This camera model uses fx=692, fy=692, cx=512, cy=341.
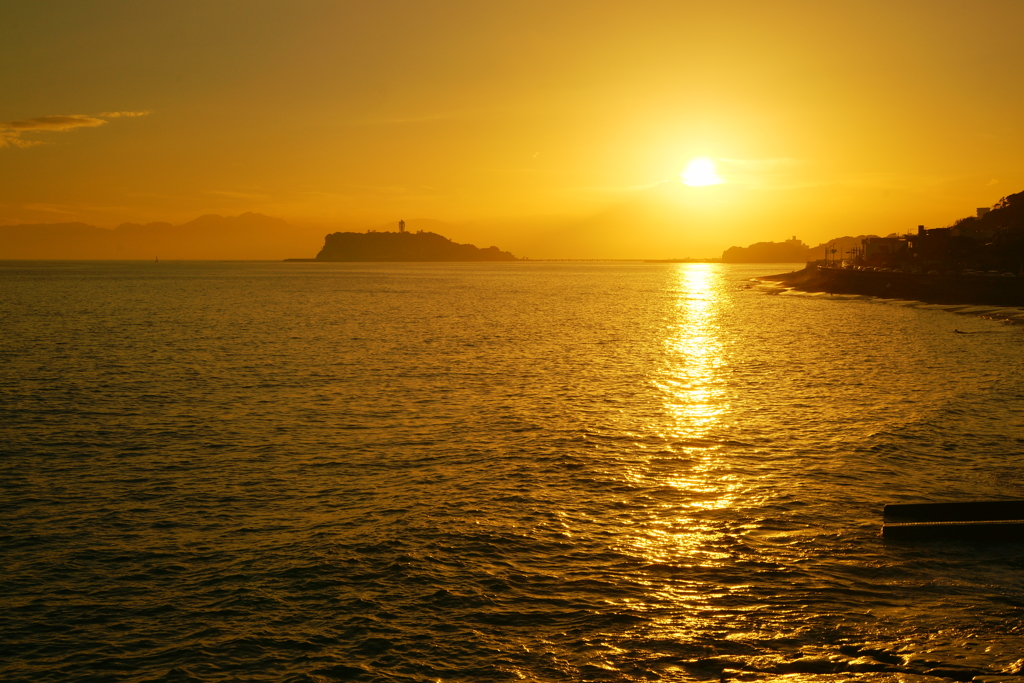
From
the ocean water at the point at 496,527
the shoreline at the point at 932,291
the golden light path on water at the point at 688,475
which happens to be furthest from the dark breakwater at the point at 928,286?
the golden light path on water at the point at 688,475

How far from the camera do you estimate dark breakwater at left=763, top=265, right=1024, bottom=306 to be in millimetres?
107125

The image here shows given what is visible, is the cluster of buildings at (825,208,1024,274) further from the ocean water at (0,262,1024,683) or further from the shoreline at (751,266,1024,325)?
the ocean water at (0,262,1024,683)

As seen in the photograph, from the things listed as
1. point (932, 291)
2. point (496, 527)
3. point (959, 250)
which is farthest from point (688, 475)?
point (959, 250)

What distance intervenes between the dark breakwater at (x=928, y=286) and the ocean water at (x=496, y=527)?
7686 cm

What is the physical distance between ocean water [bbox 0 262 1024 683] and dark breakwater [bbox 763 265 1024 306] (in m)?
76.9

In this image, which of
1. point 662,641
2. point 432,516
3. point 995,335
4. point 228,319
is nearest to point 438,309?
point 228,319

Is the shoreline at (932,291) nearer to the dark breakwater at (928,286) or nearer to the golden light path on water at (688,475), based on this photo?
the dark breakwater at (928,286)

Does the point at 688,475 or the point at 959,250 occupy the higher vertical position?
the point at 959,250

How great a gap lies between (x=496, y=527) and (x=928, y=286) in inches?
5216

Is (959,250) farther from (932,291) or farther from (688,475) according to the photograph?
(688,475)

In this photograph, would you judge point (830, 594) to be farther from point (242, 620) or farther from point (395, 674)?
point (242, 620)

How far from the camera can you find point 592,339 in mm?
71062

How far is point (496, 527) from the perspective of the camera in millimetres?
18531

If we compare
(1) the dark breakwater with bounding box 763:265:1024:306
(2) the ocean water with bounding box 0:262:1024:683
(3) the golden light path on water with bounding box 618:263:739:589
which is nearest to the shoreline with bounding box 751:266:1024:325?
(1) the dark breakwater with bounding box 763:265:1024:306
